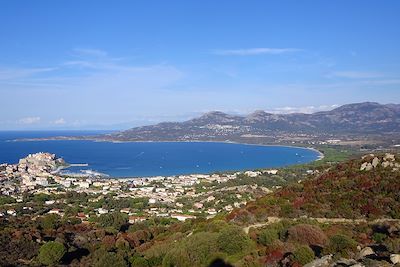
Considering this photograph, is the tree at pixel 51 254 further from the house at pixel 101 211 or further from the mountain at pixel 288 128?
the mountain at pixel 288 128

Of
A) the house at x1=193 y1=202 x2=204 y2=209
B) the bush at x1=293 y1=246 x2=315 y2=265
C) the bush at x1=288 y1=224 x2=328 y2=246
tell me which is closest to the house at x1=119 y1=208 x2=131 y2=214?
the house at x1=193 y1=202 x2=204 y2=209

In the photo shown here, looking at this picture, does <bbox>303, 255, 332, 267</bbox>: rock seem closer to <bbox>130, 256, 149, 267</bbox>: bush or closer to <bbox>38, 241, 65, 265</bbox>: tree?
<bbox>130, 256, 149, 267</bbox>: bush

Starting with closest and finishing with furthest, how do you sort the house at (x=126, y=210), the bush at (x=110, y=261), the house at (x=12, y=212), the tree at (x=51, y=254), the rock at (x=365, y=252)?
the rock at (x=365, y=252) → the bush at (x=110, y=261) → the tree at (x=51, y=254) → the house at (x=12, y=212) → the house at (x=126, y=210)

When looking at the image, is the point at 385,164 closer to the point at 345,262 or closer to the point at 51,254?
the point at 345,262

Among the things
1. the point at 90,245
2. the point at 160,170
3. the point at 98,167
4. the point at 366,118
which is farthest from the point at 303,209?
the point at 366,118

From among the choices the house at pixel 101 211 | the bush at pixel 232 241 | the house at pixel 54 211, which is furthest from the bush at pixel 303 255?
the house at pixel 54 211

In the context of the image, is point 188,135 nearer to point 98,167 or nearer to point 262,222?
point 98,167

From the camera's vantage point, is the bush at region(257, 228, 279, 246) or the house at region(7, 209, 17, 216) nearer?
the bush at region(257, 228, 279, 246)
